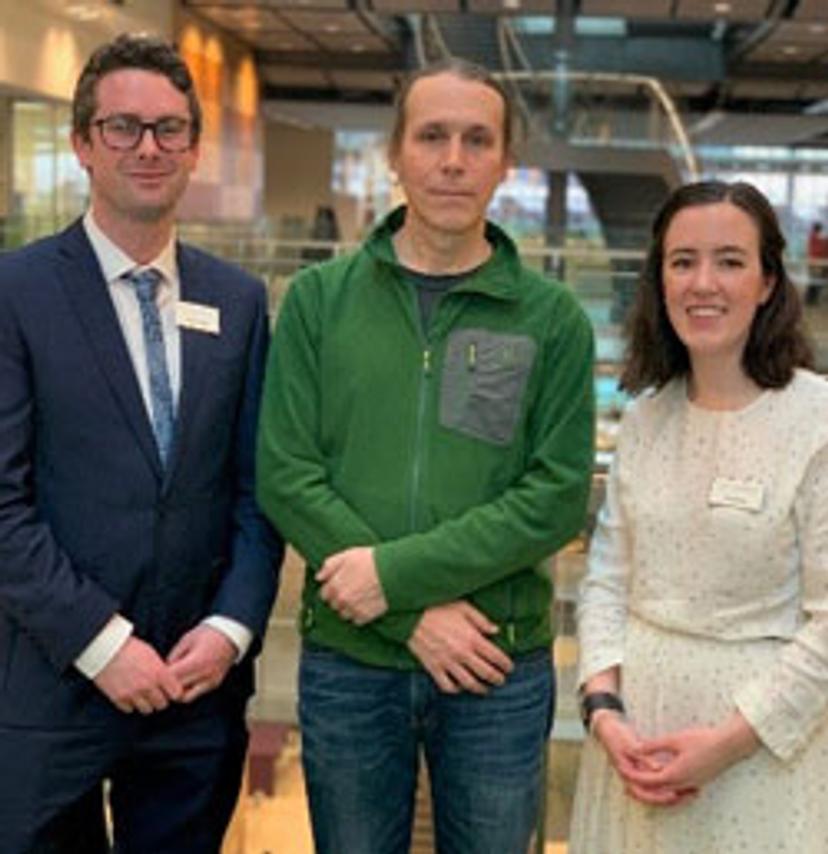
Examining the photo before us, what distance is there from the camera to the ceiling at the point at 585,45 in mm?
17234

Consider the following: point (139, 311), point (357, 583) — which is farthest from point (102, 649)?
point (139, 311)

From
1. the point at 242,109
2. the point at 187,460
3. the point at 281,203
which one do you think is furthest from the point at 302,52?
the point at 187,460

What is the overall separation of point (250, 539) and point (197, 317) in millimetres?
371

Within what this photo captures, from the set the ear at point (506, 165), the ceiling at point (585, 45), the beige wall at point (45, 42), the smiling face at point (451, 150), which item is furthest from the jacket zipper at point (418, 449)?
the ceiling at point (585, 45)

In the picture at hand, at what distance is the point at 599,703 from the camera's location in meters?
2.02

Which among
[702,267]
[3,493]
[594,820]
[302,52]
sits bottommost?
[594,820]

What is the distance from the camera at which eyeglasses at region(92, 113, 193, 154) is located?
6.94ft

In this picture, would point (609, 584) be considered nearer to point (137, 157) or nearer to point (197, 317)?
point (197, 317)

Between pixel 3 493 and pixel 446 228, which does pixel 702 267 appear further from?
pixel 3 493

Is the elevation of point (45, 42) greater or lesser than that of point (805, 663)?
greater

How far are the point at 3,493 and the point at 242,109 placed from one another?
71.3 feet

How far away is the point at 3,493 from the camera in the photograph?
2.05 meters

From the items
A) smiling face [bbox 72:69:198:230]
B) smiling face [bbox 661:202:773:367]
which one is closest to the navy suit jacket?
smiling face [bbox 72:69:198:230]

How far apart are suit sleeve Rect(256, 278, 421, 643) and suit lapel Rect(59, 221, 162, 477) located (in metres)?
0.18
